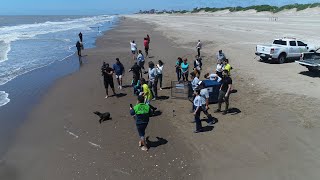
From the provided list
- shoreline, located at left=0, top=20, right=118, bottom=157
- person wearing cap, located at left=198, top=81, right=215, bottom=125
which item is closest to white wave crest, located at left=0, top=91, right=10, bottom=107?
shoreline, located at left=0, top=20, right=118, bottom=157

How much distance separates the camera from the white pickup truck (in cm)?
2175

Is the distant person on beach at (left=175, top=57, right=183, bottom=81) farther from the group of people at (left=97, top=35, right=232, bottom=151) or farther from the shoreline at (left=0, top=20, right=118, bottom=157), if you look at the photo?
the shoreline at (left=0, top=20, right=118, bottom=157)

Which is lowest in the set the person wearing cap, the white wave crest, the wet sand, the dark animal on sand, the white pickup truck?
the wet sand

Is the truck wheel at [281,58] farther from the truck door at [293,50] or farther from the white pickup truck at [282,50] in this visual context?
the truck door at [293,50]

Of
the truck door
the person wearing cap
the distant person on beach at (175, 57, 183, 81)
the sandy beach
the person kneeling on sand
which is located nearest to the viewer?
the sandy beach

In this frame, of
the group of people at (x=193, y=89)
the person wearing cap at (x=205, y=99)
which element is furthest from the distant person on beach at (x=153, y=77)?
the person wearing cap at (x=205, y=99)

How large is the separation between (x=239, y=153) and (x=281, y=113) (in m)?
3.71

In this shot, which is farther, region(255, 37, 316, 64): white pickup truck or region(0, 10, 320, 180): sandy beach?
region(255, 37, 316, 64): white pickup truck

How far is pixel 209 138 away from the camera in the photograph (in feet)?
34.7

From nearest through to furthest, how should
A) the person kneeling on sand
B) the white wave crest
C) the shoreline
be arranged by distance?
the person kneeling on sand < the shoreline < the white wave crest

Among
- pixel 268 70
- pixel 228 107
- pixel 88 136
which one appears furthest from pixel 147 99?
pixel 268 70

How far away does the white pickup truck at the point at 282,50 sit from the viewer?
21.8 meters

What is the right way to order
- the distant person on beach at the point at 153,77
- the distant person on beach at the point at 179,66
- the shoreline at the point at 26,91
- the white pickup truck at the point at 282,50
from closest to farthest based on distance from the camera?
the shoreline at the point at 26,91, the distant person on beach at the point at 153,77, the distant person on beach at the point at 179,66, the white pickup truck at the point at 282,50

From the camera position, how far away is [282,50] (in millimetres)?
21984
